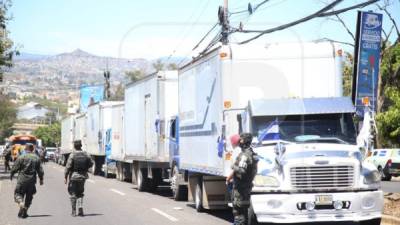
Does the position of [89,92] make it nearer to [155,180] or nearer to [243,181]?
[155,180]

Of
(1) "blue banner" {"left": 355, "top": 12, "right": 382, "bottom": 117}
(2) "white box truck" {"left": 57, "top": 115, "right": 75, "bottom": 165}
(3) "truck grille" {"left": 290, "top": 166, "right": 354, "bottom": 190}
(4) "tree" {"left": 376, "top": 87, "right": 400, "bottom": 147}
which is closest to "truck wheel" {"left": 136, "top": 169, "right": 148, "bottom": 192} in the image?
(1) "blue banner" {"left": 355, "top": 12, "right": 382, "bottom": 117}

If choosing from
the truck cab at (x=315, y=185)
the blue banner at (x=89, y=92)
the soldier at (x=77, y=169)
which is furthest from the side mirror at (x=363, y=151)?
the blue banner at (x=89, y=92)

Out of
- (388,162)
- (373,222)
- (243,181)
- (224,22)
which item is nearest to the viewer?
(243,181)

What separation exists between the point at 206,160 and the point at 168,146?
6.78 metres

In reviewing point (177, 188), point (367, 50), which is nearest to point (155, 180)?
point (177, 188)

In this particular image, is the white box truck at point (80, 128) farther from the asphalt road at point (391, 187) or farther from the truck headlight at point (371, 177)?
the truck headlight at point (371, 177)

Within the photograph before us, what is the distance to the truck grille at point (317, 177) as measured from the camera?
11539mm

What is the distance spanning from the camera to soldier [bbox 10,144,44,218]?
15.9 meters

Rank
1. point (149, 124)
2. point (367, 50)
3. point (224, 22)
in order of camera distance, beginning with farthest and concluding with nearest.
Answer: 1. point (224, 22)
2. point (367, 50)
3. point (149, 124)

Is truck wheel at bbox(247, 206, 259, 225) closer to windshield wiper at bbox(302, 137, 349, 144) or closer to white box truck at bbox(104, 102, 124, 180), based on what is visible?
windshield wiper at bbox(302, 137, 349, 144)

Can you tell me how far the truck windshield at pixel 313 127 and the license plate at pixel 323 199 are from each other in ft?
4.43

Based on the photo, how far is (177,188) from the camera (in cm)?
2030

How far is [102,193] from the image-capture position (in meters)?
24.0

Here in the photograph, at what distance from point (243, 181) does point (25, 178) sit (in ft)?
22.5
